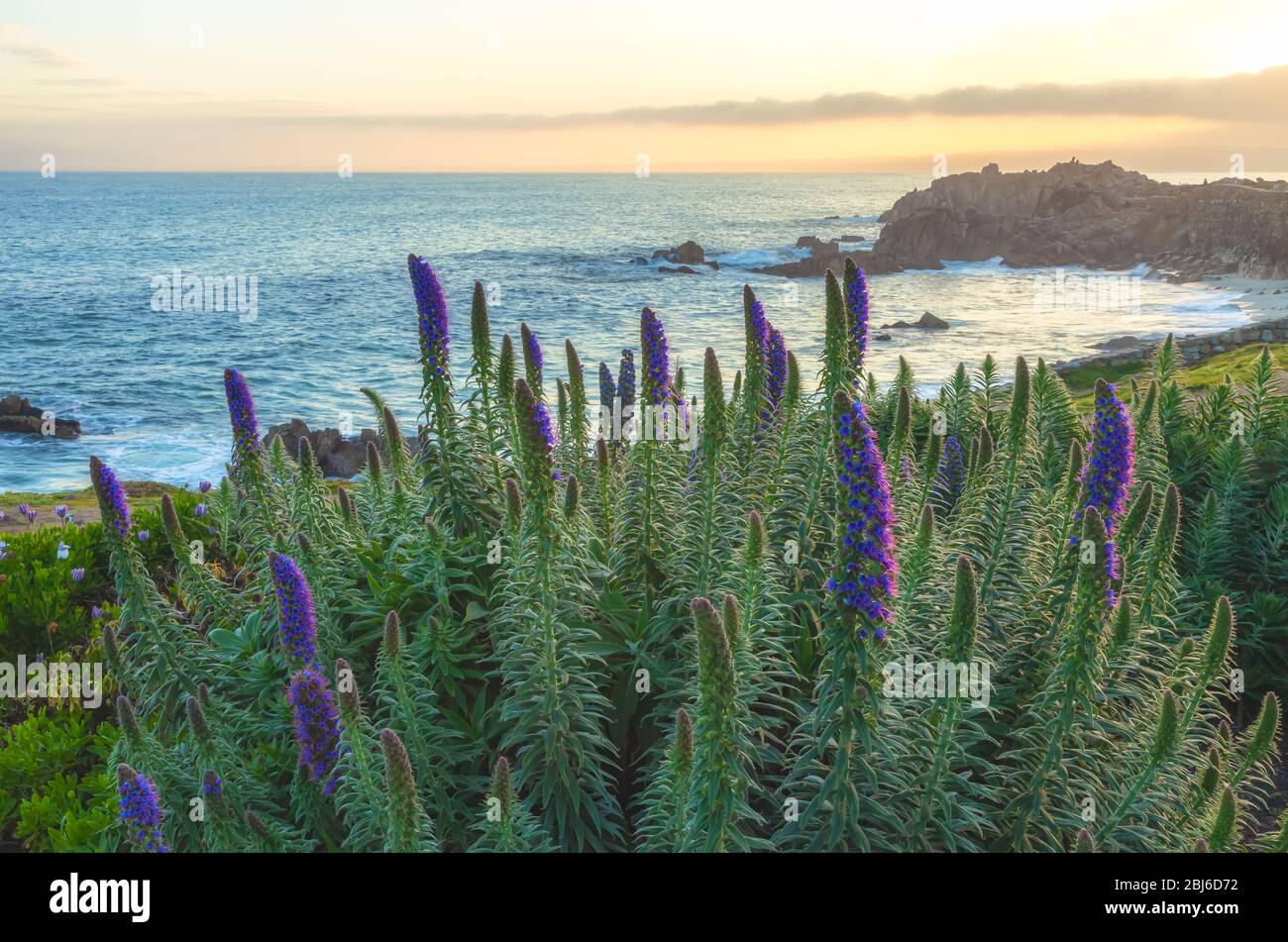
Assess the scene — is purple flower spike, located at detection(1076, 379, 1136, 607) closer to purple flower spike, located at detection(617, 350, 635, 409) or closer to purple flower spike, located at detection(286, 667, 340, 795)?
purple flower spike, located at detection(617, 350, 635, 409)

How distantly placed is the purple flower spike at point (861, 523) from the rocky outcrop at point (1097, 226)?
7246 centimetres

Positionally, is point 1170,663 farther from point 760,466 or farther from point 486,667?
point 486,667

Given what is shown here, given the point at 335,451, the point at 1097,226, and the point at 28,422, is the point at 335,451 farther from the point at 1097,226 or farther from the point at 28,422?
the point at 1097,226

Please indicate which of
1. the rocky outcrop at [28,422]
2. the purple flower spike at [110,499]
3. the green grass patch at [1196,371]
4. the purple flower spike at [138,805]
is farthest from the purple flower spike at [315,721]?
the rocky outcrop at [28,422]

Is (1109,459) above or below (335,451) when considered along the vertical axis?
above

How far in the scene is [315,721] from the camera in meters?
4.62

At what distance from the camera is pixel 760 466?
22.1 ft

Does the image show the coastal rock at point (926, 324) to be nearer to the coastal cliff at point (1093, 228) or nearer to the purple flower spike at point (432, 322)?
the coastal cliff at point (1093, 228)

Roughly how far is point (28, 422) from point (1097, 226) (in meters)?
86.6

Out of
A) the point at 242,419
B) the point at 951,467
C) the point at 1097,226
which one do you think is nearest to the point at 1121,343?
the point at 951,467

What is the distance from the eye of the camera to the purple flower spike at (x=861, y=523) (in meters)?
3.93

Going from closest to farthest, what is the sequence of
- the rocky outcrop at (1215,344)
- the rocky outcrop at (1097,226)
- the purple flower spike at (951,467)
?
the purple flower spike at (951,467), the rocky outcrop at (1215,344), the rocky outcrop at (1097,226)

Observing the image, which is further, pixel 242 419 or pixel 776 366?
pixel 776 366

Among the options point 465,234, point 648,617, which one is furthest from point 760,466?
point 465,234
